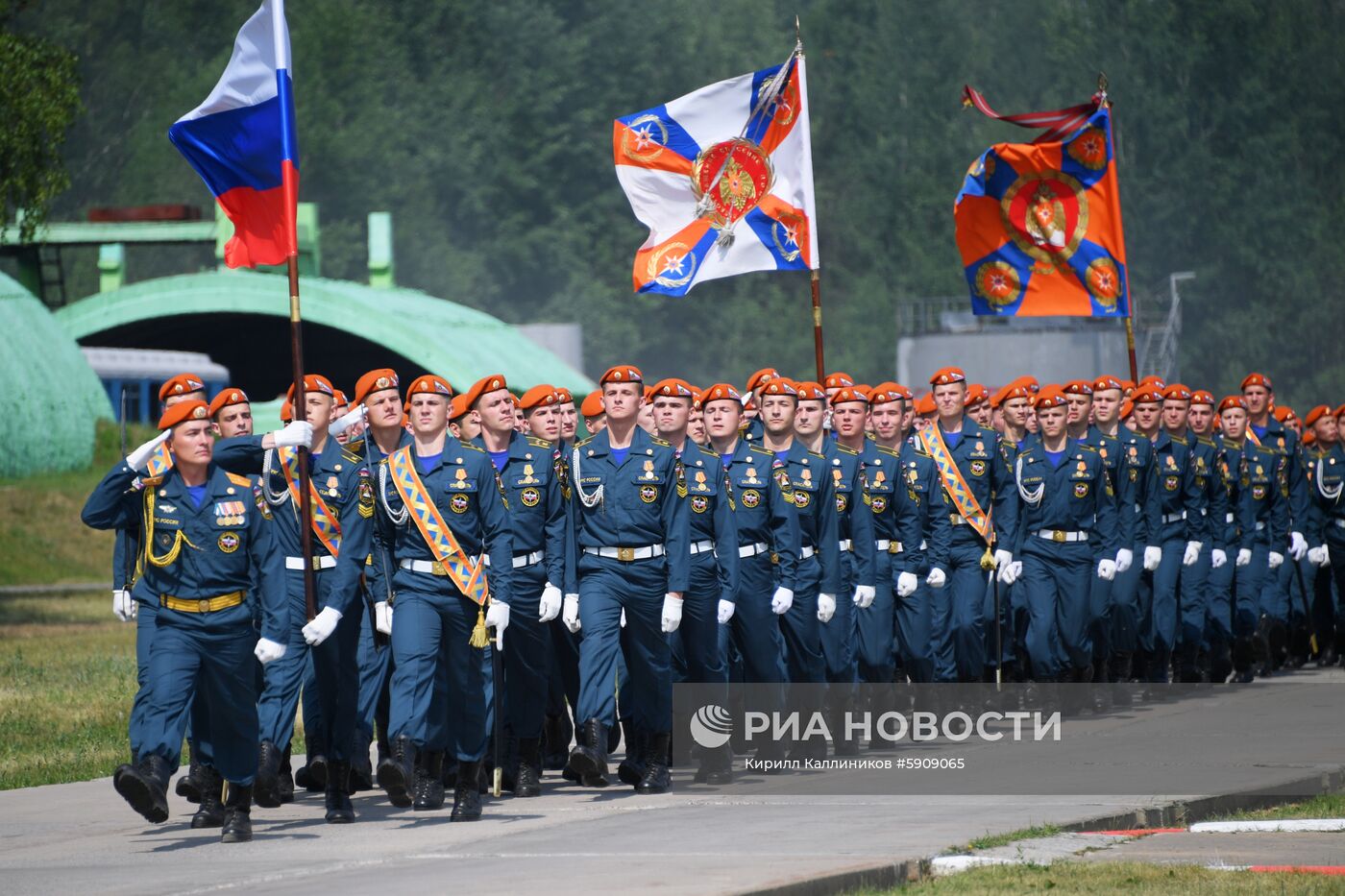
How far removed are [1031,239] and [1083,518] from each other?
4.13 m

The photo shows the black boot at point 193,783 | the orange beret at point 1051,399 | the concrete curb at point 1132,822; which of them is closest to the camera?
the concrete curb at point 1132,822

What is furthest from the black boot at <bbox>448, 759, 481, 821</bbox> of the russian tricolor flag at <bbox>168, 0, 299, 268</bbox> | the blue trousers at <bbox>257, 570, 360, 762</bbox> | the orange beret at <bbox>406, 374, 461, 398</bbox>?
the russian tricolor flag at <bbox>168, 0, 299, 268</bbox>

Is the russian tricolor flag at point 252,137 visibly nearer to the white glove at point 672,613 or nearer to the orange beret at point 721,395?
the orange beret at point 721,395

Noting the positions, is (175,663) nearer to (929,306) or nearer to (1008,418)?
(1008,418)

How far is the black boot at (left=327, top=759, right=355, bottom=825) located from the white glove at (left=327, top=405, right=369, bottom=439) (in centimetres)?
193

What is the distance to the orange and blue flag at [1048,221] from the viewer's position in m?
18.2

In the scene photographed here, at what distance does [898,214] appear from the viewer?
7606cm

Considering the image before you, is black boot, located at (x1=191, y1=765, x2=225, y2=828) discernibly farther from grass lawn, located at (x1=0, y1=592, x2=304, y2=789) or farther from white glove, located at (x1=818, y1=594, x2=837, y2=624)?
white glove, located at (x1=818, y1=594, x2=837, y2=624)

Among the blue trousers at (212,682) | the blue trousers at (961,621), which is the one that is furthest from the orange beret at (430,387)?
the blue trousers at (961,621)

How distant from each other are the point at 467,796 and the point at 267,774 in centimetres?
100

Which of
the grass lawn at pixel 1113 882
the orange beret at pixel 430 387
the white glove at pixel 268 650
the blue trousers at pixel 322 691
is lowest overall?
the grass lawn at pixel 1113 882

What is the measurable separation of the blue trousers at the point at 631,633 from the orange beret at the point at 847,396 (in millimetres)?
2892

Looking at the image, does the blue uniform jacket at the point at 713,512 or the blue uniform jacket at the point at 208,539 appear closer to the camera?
the blue uniform jacket at the point at 208,539

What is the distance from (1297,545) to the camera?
17.8 m
